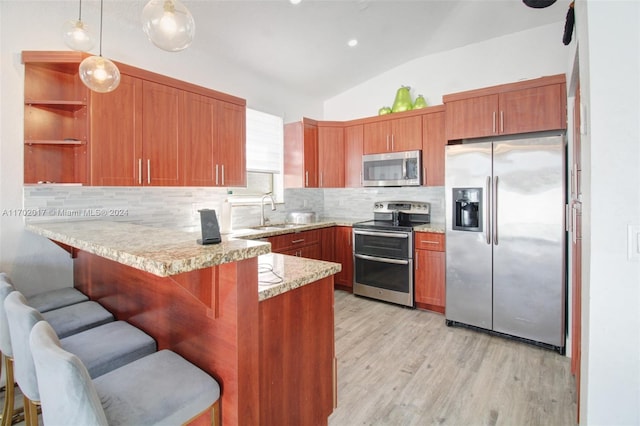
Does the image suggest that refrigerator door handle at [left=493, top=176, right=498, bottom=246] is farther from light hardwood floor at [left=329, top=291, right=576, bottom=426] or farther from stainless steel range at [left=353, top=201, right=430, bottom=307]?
light hardwood floor at [left=329, top=291, right=576, bottom=426]

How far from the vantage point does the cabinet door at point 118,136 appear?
235 centimetres

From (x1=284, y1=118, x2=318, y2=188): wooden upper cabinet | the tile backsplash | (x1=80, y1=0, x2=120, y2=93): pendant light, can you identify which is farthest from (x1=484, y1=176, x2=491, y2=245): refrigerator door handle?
(x1=80, y1=0, x2=120, y2=93): pendant light

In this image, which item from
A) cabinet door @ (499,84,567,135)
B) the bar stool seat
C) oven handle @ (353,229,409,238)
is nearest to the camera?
the bar stool seat

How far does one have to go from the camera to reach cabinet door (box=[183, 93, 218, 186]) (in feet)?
9.48

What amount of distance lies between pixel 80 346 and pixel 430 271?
306 cm

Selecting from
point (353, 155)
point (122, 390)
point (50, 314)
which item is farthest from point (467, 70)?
point (50, 314)

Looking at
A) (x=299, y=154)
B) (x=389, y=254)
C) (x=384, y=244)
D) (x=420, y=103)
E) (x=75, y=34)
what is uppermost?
(x=420, y=103)

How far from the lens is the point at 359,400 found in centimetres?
204

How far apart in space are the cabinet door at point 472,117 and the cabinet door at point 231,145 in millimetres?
2188

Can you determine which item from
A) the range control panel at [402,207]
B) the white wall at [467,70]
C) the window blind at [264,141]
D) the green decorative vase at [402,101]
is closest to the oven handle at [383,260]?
the range control panel at [402,207]

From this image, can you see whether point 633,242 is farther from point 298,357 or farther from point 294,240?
point 294,240

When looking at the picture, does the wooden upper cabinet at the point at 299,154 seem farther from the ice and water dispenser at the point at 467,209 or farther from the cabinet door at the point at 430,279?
the ice and water dispenser at the point at 467,209

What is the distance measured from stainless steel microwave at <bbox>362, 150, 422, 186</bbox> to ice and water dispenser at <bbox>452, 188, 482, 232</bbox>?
756mm

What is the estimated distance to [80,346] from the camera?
1.48 m
